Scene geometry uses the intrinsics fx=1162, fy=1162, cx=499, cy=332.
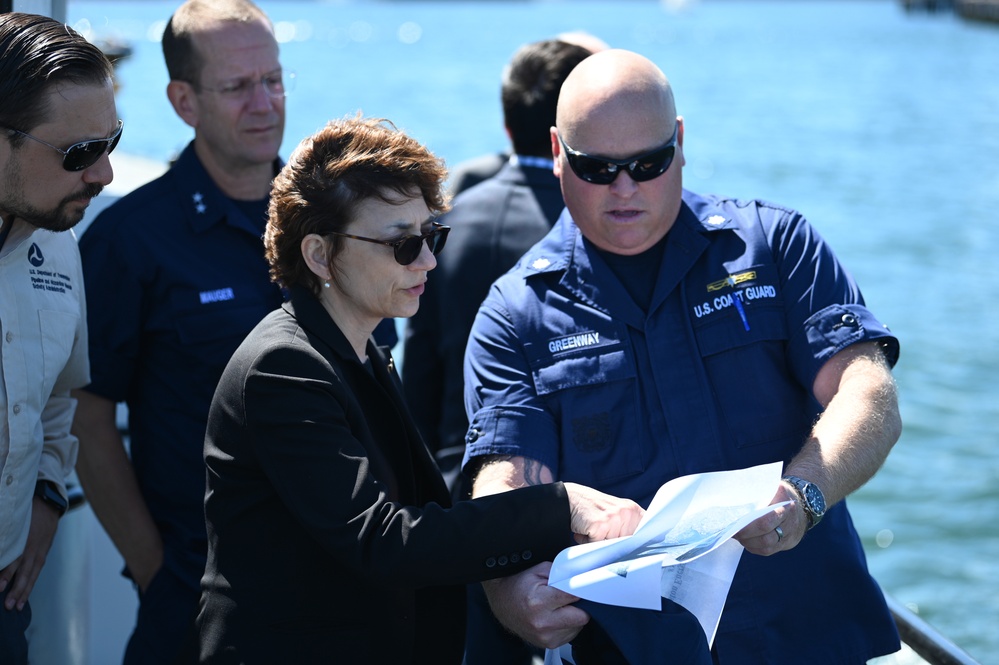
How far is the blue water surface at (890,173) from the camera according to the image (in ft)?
33.2

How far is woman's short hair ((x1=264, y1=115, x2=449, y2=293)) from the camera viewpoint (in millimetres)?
2500

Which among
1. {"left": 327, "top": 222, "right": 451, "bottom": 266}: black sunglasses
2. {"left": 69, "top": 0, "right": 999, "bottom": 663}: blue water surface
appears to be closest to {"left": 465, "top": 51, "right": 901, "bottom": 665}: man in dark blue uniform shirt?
{"left": 69, "top": 0, "right": 999, "bottom": 663}: blue water surface

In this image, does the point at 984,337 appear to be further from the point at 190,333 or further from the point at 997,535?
the point at 190,333

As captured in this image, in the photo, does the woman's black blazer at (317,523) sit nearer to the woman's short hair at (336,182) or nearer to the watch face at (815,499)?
the woman's short hair at (336,182)

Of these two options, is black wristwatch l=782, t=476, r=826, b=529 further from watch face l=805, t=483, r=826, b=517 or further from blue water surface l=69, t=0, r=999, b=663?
blue water surface l=69, t=0, r=999, b=663

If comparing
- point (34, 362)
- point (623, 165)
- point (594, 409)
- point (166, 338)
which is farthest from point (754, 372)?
point (34, 362)

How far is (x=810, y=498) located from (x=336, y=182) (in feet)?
4.17

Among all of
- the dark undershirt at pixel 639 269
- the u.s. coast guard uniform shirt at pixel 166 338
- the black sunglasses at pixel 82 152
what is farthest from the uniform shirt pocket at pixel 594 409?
the black sunglasses at pixel 82 152

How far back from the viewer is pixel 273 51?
3.76 m

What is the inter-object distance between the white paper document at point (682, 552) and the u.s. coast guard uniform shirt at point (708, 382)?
33cm

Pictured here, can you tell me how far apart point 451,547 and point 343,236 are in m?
Result: 0.71

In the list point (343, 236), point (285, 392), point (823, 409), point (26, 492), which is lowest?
point (823, 409)

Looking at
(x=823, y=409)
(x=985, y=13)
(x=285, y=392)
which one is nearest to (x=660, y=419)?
(x=823, y=409)

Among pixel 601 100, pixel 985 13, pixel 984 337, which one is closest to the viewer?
pixel 601 100
